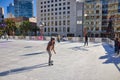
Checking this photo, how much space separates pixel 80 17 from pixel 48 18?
20961 mm

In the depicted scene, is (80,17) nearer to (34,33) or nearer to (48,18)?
(48,18)

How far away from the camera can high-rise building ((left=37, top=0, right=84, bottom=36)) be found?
293ft

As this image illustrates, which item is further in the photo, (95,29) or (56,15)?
(56,15)

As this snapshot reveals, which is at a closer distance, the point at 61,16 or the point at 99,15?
the point at 99,15

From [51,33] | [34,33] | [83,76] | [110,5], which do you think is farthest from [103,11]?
[83,76]

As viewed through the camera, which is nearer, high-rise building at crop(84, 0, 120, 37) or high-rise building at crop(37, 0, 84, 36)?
high-rise building at crop(84, 0, 120, 37)

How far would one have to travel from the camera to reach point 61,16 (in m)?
94.9

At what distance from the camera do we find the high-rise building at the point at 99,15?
76.3 meters

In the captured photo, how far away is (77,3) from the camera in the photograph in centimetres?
9112

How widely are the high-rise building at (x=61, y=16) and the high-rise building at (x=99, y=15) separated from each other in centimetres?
541

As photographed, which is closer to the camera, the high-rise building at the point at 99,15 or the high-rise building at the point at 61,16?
the high-rise building at the point at 99,15

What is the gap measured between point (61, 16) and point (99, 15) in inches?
894

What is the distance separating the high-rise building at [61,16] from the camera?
89.4m

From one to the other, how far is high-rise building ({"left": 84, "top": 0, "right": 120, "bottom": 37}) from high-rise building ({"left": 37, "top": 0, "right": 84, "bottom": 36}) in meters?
5.41
